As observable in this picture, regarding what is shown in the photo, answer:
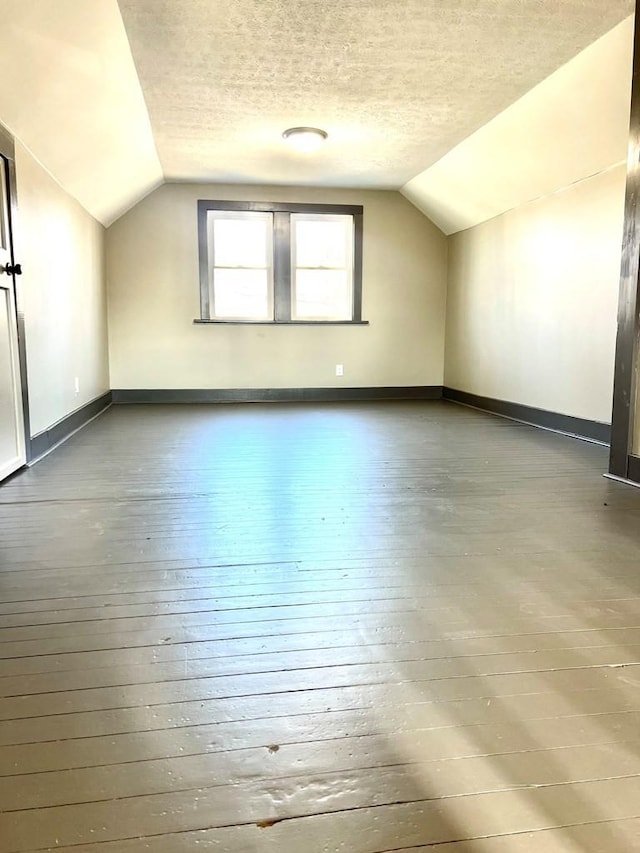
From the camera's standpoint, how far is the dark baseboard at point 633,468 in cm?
321

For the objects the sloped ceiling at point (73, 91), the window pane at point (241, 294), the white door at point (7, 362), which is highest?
the sloped ceiling at point (73, 91)

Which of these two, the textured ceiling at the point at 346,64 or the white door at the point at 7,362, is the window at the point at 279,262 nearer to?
the textured ceiling at the point at 346,64

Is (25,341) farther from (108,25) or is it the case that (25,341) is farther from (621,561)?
(621,561)

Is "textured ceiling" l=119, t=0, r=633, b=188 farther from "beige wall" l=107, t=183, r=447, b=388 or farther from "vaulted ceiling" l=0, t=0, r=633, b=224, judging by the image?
"beige wall" l=107, t=183, r=447, b=388

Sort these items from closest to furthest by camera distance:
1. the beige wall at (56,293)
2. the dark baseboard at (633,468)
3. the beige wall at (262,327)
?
the dark baseboard at (633,468) < the beige wall at (56,293) < the beige wall at (262,327)

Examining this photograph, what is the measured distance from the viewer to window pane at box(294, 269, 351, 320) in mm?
6891

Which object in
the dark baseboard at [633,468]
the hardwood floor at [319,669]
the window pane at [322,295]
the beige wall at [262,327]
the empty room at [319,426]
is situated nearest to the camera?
the hardwood floor at [319,669]

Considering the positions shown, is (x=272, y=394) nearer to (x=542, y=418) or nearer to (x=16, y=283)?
(x=542, y=418)

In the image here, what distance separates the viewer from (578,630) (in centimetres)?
168

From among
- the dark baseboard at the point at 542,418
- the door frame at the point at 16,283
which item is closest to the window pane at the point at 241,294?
the dark baseboard at the point at 542,418

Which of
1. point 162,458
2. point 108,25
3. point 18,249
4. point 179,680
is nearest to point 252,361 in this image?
point 162,458

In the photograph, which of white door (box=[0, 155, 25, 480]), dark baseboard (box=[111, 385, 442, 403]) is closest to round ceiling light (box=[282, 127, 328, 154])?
white door (box=[0, 155, 25, 480])

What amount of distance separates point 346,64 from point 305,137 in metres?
1.30

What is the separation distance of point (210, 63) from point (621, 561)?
3.53 metres
